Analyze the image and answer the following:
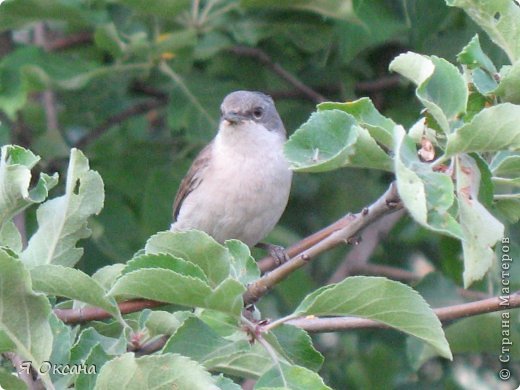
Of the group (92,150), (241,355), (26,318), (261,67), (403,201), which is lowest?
(92,150)

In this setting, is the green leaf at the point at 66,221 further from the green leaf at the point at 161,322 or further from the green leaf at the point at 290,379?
the green leaf at the point at 290,379

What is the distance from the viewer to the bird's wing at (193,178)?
16.3 ft

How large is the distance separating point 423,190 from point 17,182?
3.15 feet

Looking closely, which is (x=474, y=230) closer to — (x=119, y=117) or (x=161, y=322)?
(x=161, y=322)

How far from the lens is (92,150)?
216 inches

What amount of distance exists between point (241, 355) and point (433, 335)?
512mm

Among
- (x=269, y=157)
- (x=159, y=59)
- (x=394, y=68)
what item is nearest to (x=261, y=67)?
(x=159, y=59)

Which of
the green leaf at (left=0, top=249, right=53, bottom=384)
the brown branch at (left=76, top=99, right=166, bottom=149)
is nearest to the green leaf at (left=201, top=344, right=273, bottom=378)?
the green leaf at (left=0, top=249, right=53, bottom=384)

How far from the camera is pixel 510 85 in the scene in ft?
7.63

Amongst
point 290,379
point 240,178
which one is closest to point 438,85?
point 290,379

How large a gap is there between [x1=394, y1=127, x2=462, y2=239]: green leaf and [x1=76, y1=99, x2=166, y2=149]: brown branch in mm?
3704

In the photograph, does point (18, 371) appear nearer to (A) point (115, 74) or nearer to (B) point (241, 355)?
(B) point (241, 355)

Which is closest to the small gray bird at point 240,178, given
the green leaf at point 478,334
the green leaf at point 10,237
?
the green leaf at point 478,334

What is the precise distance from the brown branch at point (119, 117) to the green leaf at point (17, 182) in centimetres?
312
